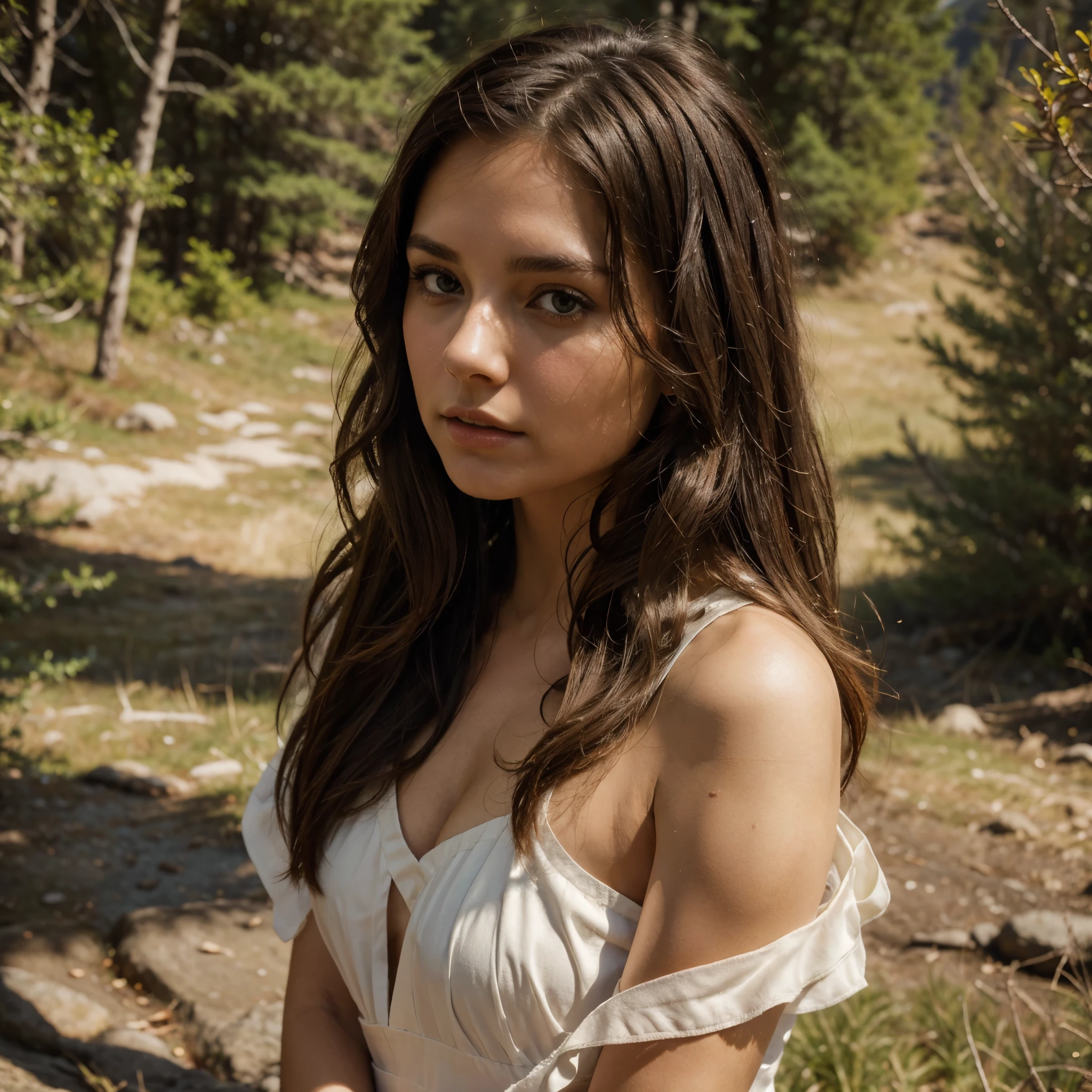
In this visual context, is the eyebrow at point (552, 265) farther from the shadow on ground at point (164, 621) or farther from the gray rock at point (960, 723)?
the gray rock at point (960, 723)

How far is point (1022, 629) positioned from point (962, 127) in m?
29.3

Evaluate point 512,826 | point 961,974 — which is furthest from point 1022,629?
point 512,826

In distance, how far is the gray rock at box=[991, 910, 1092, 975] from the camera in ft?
11.7

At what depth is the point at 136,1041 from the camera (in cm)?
271

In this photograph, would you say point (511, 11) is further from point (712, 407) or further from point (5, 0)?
point (712, 407)

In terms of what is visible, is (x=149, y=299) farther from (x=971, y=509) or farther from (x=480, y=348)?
(x=480, y=348)

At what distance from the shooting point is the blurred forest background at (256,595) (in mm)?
2807

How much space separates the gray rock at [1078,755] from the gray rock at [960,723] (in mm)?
441

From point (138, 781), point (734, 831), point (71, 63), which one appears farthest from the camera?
point (71, 63)

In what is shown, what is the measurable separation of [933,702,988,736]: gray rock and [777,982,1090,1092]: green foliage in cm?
289

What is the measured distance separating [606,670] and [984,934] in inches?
117

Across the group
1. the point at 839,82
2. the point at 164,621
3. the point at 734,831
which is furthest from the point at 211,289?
the point at 734,831

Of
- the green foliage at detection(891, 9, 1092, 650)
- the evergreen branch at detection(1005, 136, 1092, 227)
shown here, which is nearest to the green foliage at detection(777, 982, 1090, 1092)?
the evergreen branch at detection(1005, 136, 1092, 227)

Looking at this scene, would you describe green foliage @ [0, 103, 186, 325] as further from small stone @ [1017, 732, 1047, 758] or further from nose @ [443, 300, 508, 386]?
small stone @ [1017, 732, 1047, 758]
